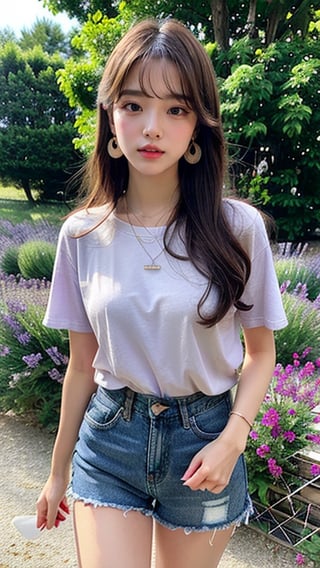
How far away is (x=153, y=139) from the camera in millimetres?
1154

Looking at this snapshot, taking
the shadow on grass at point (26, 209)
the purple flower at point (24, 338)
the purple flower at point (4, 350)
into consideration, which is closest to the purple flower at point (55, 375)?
the purple flower at point (24, 338)

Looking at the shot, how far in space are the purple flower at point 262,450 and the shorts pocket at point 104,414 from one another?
1.23 metres

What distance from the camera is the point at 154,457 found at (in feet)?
3.76

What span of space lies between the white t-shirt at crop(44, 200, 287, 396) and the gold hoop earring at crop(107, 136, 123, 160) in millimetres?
195

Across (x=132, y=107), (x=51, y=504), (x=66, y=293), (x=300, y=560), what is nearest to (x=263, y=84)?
(x=300, y=560)

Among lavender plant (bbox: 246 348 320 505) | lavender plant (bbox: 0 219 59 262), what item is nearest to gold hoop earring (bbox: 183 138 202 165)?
lavender plant (bbox: 246 348 320 505)

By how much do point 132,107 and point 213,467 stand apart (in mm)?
847

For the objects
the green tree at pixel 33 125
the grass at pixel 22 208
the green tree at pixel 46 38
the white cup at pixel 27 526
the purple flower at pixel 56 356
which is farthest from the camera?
the green tree at pixel 46 38

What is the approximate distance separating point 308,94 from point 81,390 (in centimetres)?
713

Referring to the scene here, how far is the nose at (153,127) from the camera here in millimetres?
1141

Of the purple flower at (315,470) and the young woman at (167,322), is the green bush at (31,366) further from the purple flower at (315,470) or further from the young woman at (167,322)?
the young woman at (167,322)

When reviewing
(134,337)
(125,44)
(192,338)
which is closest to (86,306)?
(134,337)

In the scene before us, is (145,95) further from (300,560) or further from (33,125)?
(33,125)

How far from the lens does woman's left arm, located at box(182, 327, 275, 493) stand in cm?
109
